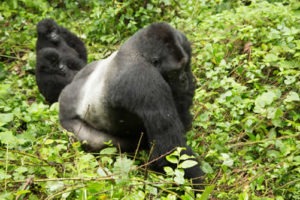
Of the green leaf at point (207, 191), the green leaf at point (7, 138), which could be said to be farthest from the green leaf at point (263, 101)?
the green leaf at point (7, 138)

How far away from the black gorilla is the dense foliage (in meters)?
0.22

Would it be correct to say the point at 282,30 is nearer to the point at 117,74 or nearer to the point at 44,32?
the point at 117,74

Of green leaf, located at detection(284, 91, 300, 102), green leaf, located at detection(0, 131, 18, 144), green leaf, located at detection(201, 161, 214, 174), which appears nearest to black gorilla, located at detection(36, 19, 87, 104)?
green leaf, located at detection(0, 131, 18, 144)

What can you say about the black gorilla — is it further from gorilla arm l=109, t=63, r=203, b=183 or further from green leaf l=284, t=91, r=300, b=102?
green leaf l=284, t=91, r=300, b=102

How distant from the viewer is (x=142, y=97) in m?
2.96

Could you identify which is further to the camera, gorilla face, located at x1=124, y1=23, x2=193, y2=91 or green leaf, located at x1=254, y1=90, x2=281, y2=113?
green leaf, located at x1=254, y1=90, x2=281, y2=113

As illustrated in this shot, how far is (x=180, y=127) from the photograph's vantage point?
120 inches

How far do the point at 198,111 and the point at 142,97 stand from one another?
3.15 feet

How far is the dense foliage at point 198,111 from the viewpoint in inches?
99.1

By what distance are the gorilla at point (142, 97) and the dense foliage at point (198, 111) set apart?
0.15m

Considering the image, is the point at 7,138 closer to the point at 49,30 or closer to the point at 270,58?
the point at 270,58

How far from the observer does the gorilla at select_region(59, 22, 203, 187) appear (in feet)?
9.74

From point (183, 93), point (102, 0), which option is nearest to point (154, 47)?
point (183, 93)

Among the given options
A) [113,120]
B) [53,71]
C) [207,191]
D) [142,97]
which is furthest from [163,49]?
[53,71]
